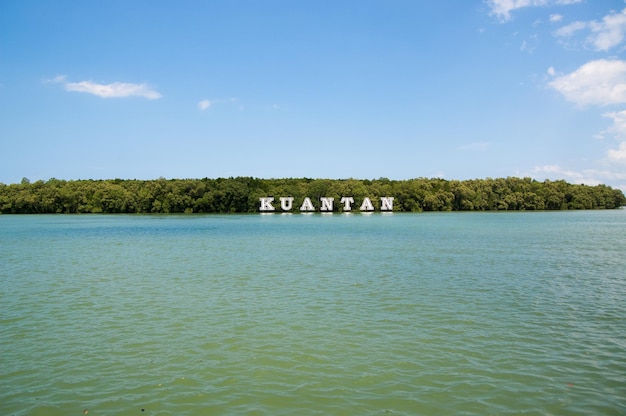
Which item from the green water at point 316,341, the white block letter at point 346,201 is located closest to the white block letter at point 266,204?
the white block letter at point 346,201

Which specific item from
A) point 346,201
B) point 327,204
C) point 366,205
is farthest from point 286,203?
point 366,205

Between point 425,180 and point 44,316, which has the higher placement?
point 425,180

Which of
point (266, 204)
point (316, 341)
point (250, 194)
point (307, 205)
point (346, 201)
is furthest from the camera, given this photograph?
point (250, 194)

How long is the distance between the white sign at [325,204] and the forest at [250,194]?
185 centimetres

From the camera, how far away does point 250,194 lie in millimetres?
128125

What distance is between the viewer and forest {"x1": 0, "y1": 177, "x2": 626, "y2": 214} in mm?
124312

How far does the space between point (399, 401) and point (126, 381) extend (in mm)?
5175

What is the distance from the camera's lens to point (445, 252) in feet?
102

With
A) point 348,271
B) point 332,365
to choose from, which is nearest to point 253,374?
point 332,365

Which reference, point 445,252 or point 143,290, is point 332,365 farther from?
point 445,252

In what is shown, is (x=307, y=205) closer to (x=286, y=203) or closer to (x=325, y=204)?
(x=325, y=204)

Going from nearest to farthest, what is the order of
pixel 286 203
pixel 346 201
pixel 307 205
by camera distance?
pixel 307 205, pixel 346 201, pixel 286 203

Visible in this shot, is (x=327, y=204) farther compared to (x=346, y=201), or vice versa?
(x=346, y=201)

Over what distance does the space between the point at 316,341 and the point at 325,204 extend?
11495 cm
